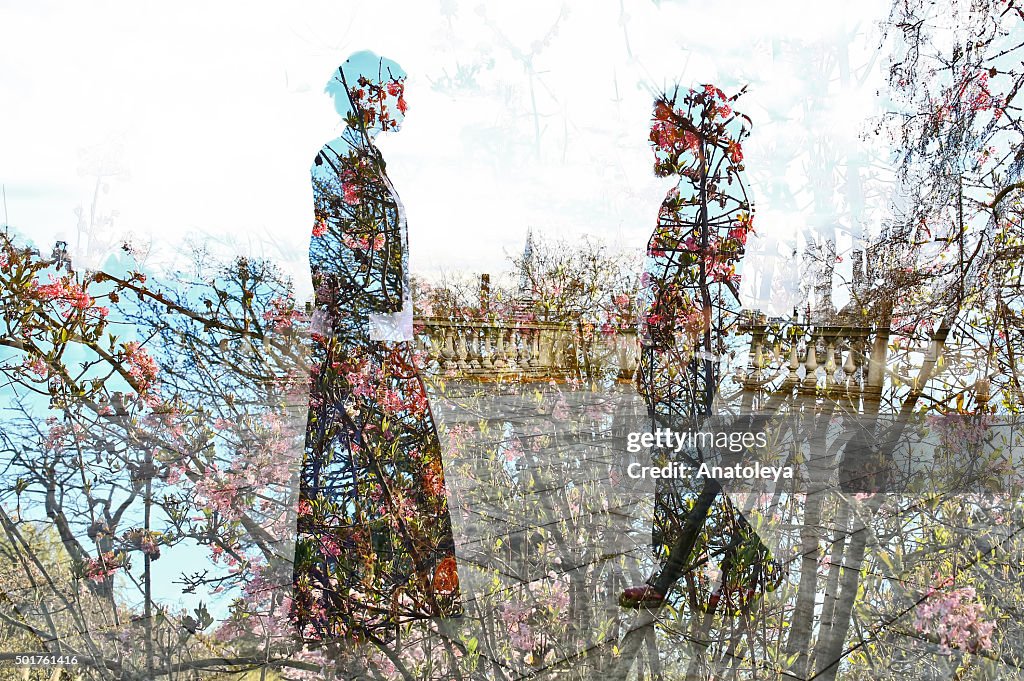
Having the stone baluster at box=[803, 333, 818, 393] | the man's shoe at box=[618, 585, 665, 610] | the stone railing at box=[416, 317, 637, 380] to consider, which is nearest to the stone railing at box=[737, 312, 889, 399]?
the stone baluster at box=[803, 333, 818, 393]

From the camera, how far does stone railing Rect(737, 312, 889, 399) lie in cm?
246

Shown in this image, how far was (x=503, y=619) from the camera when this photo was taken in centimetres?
144

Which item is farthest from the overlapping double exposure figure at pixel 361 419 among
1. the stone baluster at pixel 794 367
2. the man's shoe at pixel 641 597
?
the stone baluster at pixel 794 367

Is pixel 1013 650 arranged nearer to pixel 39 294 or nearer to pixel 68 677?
pixel 68 677

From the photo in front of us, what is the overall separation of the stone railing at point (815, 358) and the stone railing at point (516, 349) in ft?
2.14

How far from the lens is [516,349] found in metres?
3.20

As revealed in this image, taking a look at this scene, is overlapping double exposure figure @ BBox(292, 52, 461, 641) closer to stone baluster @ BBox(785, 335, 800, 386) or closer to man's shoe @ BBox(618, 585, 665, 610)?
man's shoe @ BBox(618, 585, 665, 610)

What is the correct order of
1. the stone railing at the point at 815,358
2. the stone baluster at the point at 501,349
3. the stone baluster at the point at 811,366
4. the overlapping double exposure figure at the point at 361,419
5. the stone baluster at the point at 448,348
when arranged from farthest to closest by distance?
the stone baluster at the point at 501,349 < the stone baluster at the point at 448,348 < the stone baluster at the point at 811,366 < the stone railing at the point at 815,358 < the overlapping double exposure figure at the point at 361,419

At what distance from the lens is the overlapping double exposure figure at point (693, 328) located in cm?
168

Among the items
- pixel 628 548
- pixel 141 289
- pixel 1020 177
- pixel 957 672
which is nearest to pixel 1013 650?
pixel 957 672

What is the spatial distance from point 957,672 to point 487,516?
122 centimetres

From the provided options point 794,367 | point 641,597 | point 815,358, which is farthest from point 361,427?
point 815,358

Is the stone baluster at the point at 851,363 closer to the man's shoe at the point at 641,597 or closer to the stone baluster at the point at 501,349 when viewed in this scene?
the man's shoe at the point at 641,597

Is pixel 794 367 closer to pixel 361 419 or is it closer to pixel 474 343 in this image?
pixel 474 343
